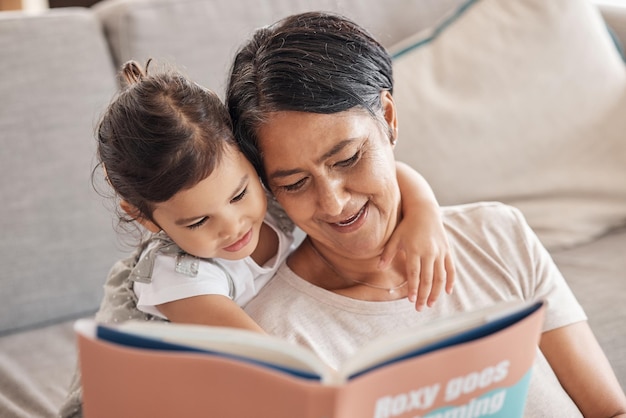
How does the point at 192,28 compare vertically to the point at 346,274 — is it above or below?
above

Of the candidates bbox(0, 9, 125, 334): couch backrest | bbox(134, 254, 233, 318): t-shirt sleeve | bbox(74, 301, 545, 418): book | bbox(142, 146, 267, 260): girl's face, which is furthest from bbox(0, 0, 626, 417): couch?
bbox(74, 301, 545, 418): book

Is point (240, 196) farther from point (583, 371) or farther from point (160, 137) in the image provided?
point (583, 371)

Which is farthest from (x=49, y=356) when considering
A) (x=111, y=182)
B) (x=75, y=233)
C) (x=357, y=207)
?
(x=357, y=207)

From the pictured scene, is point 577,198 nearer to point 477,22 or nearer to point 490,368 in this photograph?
point 477,22

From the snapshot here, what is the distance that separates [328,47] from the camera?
1.17 meters

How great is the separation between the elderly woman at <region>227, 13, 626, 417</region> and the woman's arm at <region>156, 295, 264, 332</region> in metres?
0.10

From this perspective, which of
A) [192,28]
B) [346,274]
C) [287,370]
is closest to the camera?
[287,370]

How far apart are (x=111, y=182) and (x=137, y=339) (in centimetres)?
50

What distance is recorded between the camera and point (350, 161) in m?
1.19

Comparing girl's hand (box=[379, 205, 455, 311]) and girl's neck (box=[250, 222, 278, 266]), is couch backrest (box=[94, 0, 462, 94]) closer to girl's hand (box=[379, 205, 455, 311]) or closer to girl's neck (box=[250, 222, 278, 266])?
girl's neck (box=[250, 222, 278, 266])

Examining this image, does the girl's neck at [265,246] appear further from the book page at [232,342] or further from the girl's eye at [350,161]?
the book page at [232,342]

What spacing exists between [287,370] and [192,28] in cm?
136

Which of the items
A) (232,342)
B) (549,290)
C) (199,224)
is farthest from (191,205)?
(549,290)

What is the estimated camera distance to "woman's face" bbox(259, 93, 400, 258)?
1.15m
